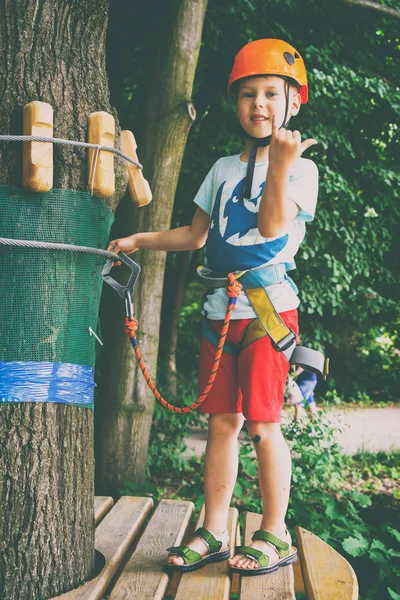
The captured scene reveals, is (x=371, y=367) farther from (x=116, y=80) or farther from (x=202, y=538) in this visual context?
(x=202, y=538)

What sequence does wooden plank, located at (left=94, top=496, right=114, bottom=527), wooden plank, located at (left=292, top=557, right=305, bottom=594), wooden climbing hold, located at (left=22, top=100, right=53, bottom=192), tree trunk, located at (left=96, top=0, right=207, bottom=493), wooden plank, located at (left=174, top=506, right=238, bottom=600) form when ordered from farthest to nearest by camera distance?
tree trunk, located at (left=96, top=0, right=207, bottom=493)
wooden plank, located at (left=94, top=496, right=114, bottom=527)
wooden plank, located at (left=292, top=557, right=305, bottom=594)
wooden plank, located at (left=174, top=506, right=238, bottom=600)
wooden climbing hold, located at (left=22, top=100, right=53, bottom=192)

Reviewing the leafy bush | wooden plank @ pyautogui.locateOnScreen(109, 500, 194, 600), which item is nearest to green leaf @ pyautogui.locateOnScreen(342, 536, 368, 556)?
the leafy bush

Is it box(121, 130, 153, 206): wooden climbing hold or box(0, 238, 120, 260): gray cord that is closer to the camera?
box(0, 238, 120, 260): gray cord

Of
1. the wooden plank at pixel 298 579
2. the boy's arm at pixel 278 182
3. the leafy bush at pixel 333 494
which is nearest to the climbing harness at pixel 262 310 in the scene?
the boy's arm at pixel 278 182

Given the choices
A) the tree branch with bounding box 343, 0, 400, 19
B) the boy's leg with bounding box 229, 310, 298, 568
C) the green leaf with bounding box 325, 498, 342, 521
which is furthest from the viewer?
the tree branch with bounding box 343, 0, 400, 19

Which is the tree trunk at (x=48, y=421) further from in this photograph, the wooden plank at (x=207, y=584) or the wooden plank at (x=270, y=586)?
the wooden plank at (x=270, y=586)

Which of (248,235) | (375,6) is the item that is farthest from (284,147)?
(375,6)

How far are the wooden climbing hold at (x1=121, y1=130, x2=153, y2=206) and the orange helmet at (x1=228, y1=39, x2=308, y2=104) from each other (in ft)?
1.54

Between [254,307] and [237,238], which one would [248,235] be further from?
[254,307]

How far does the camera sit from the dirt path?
752 centimetres

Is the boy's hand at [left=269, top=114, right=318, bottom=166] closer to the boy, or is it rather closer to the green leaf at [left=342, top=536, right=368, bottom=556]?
the boy

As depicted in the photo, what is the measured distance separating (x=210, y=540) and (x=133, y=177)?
1357mm

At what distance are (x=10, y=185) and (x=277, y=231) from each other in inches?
35.1

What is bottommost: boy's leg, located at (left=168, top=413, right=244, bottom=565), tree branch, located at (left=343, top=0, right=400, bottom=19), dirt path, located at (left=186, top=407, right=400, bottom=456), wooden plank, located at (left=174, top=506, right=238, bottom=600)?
dirt path, located at (left=186, top=407, right=400, bottom=456)
